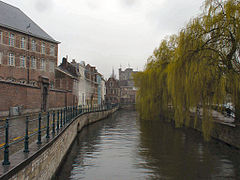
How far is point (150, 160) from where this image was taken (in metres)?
11.3

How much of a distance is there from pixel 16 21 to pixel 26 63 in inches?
211

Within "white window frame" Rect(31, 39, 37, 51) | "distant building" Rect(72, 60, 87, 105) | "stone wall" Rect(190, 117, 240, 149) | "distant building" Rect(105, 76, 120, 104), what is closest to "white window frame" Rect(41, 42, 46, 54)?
"white window frame" Rect(31, 39, 37, 51)

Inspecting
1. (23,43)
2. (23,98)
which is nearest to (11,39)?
(23,43)

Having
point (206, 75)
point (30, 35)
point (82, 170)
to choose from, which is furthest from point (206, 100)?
point (30, 35)

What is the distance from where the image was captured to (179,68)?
13242 mm

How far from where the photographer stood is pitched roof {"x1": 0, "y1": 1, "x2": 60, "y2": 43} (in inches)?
1074

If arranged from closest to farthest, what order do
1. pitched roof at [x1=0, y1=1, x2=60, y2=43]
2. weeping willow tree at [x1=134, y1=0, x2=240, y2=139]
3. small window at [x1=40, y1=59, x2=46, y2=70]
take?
weeping willow tree at [x1=134, y1=0, x2=240, y2=139]
pitched roof at [x1=0, y1=1, x2=60, y2=43]
small window at [x1=40, y1=59, x2=46, y2=70]

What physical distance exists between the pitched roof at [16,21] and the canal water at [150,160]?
1840 centimetres

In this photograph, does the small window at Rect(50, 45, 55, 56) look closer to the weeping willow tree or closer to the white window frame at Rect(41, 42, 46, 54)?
the white window frame at Rect(41, 42, 46, 54)

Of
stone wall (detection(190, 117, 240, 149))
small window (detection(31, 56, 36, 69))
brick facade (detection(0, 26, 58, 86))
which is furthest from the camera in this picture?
small window (detection(31, 56, 36, 69))

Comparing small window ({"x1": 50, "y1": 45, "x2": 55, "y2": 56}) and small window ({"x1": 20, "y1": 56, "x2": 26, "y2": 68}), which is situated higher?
small window ({"x1": 50, "y1": 45, "x2": 55, "y2": 56})

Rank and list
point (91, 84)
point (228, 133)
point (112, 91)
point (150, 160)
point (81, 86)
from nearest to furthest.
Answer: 1. point (150, 160)
2. point (228, 133)
3. point (81, 86)
4. point (91, 84)
5. point (112, 91)

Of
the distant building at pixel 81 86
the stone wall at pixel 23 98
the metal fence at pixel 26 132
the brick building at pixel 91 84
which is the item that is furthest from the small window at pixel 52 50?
the metal fence at pixel 26 132

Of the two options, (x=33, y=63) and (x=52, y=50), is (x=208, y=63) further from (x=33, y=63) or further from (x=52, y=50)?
(x=52, y=50)
